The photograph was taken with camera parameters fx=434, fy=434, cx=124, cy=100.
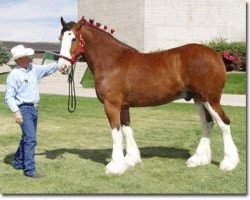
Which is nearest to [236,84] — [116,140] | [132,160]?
[132,160]

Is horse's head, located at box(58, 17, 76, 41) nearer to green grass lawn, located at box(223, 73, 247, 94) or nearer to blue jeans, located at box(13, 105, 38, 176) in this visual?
blue jeans, located at box(13, 105, 38, 176)

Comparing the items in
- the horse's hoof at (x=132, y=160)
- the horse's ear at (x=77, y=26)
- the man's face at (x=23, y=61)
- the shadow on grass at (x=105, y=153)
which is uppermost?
the horse's ear at (x=77, y=26)

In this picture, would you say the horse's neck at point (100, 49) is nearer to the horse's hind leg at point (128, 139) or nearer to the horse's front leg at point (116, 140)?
the horse's front leg at point (116, 140)

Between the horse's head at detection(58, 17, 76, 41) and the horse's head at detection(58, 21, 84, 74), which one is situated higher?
the horse's head at detection(58, 17, 76, 41)

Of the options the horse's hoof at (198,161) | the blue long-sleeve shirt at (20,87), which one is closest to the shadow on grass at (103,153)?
the horse's hoof at (198,161)

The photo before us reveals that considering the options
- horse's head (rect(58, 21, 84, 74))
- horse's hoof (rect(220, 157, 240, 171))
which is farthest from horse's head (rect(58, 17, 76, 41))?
horse's hoof (rect(220, 157, 240, 171))

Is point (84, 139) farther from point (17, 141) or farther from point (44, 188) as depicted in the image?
point (44, 188)

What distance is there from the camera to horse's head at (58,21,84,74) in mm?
6586

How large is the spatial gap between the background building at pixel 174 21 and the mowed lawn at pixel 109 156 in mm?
21859

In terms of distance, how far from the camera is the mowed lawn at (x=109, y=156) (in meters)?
6.03

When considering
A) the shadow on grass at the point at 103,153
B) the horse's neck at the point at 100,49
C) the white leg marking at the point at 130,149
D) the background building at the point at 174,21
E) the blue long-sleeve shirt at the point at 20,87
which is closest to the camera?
the blue long-sleeve shirt at the point at 20,87

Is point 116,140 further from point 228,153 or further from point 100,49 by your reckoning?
point 228,153

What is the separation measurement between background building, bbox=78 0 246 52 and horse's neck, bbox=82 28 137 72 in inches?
1108

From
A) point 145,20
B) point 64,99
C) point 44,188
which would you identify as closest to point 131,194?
point 44,188
